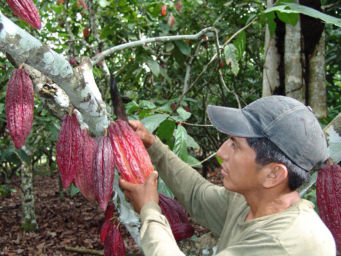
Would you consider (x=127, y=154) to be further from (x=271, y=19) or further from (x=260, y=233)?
(x=271, y=19)

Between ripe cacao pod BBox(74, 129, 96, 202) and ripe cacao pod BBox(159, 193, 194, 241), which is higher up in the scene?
ripe cacao pod BBox(74, 129, 96, 202)

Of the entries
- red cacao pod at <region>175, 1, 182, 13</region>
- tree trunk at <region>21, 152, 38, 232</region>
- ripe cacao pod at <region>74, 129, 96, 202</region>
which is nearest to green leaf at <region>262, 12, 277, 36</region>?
ripe cacao pod at <region>74, 129, 96, 202</region>

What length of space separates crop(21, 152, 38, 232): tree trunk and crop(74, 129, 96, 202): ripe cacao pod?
2.77 m

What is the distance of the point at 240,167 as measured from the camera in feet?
3.45

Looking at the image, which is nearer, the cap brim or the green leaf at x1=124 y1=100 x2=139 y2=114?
the cap brim

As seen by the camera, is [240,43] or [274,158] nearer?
[274,158]

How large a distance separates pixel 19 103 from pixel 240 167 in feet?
2.10

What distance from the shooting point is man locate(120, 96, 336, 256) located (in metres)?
0.90

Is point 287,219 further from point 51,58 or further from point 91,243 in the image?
point 91,243

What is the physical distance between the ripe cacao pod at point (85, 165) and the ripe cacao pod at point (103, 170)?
4cm

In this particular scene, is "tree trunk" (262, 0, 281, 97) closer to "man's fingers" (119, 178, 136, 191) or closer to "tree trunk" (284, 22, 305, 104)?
"tree trunk" (284, 22, 305, 104)

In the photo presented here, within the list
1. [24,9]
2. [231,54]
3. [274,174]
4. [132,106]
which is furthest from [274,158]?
[231,54]

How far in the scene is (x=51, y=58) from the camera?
79 centimetres

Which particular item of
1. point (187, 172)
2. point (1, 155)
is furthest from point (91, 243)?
point (187, 172)
